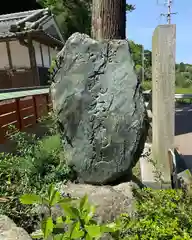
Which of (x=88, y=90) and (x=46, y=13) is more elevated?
(x=46, y=13)

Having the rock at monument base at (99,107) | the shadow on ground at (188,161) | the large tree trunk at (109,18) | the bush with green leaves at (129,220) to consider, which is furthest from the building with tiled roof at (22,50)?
the bush with green leaves at (129,220)

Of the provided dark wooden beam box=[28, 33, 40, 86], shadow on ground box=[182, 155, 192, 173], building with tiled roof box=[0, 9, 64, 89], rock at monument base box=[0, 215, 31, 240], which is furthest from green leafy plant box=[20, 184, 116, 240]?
dark wooden beam box=[28, 33, 40, 86]

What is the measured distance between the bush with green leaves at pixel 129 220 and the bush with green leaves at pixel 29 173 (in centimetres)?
96

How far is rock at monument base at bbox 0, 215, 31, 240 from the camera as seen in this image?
2258 millimetres

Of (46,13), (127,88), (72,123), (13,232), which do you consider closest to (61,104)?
(72,123)

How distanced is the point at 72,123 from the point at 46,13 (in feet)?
35.9

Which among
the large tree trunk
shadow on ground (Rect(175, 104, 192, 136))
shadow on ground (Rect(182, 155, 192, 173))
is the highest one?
the large tree trunk

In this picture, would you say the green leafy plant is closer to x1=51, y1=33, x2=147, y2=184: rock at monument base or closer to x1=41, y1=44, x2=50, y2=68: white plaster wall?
x1=51, y1=33, x2=147, y2=184: rock at monument base

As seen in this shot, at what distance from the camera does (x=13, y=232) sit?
91.7 inches

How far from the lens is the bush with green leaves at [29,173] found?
297 centimetres

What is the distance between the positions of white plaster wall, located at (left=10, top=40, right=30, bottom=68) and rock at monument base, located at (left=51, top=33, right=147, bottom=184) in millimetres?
8699

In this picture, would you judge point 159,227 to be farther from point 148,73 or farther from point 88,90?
point 148,73

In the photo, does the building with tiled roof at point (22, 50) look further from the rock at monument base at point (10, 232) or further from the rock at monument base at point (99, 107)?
the rock at monument base at point (10, 232)

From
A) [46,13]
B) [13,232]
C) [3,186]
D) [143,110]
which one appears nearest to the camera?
[13,232]
